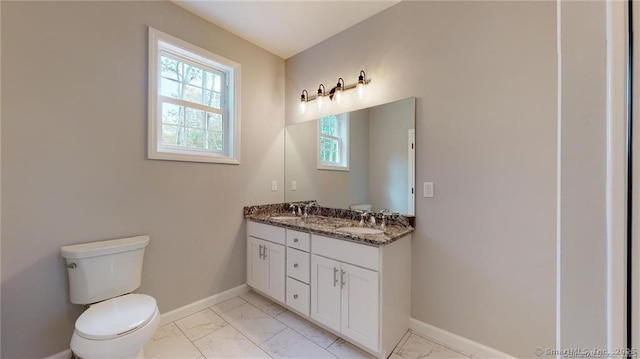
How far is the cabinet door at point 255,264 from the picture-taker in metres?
2.41

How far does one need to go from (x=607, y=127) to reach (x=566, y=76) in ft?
0.36

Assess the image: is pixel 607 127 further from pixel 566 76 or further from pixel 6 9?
pixel 6 9

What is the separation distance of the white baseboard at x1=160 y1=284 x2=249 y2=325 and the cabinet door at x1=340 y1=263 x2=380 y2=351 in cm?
128

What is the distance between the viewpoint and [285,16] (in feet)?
7.29

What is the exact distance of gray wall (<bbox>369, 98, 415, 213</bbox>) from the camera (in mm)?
2018

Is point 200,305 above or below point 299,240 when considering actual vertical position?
below

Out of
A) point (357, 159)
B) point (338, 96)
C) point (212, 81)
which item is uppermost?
point (212, 81)

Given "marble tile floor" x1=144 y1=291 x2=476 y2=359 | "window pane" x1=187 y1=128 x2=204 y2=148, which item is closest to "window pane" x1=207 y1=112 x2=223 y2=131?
"window pane" x1=187 y1=128 x2=204 y2=148

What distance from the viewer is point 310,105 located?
2752 millimetres

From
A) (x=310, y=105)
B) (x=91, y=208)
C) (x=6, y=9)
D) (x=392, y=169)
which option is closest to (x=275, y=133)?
(x=310, y=105)

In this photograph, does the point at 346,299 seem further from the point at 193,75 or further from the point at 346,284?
the point at 193,75

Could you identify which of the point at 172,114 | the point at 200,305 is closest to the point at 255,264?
the point at 200,305

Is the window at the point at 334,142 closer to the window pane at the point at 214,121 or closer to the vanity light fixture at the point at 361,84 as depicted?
the vanity light fixture at the point at 361,84

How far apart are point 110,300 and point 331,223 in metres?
1.61
